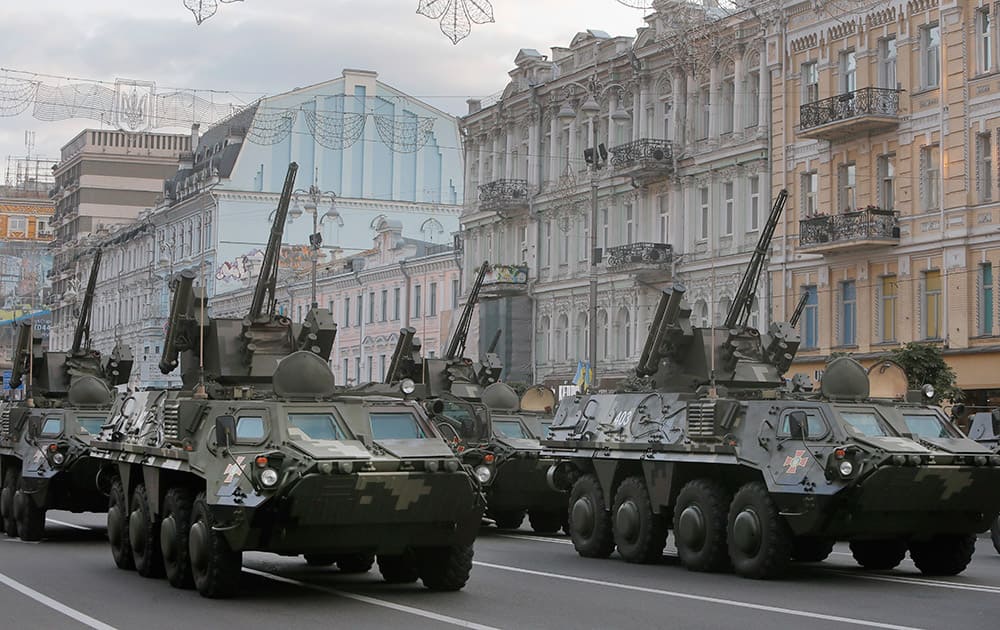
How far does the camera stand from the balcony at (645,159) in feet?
149

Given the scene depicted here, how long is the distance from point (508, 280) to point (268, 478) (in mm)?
37515

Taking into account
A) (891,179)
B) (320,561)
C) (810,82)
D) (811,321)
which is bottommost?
(320,561)

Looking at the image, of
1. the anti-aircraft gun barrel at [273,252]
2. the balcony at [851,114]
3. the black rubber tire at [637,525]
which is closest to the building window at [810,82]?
the balcony at [851,114]

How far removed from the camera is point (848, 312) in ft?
131

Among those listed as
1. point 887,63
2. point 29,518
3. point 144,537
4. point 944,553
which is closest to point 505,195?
point 887,63

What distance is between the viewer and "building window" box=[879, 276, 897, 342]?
38.3 metres

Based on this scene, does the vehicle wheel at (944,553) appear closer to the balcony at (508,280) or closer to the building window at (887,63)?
the building window at (887,63)

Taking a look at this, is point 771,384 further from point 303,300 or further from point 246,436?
point 303,300

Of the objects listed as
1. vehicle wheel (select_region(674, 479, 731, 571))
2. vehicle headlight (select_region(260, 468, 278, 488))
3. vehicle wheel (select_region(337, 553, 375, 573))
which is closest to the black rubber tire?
vehicle wheel (select_region(674, 479, 731, 571))

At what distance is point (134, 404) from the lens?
20.1 m

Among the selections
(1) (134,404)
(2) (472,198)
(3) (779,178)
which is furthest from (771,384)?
(2) (472,198)

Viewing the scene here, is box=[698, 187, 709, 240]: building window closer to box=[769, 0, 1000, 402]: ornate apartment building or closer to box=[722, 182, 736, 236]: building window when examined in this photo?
box=[722, 182, 736, 236]: building window

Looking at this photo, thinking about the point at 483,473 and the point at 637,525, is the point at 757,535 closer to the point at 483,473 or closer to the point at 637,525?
the point at 637,525

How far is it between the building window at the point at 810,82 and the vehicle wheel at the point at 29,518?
2366 cm
